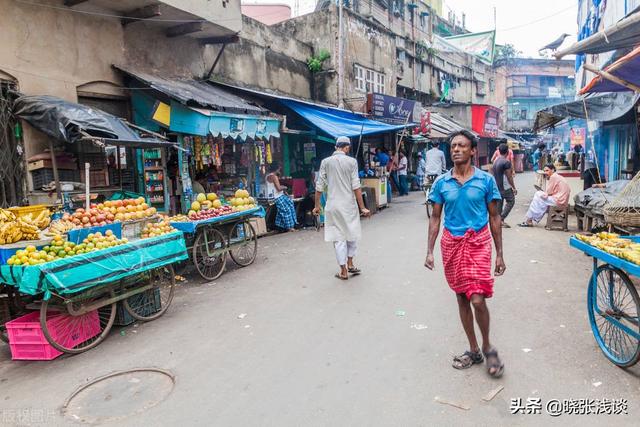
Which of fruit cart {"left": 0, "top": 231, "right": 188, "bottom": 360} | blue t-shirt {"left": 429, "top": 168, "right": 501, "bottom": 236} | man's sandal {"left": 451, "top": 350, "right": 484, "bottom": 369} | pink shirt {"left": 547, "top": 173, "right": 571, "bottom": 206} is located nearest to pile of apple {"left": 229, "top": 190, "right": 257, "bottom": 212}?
fruit cart {"left": 0, "top": 231, "right": 188, "bottom": 360}

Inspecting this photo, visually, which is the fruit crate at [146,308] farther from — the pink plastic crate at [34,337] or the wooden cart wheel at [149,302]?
the pink plastic crate at [34,337]

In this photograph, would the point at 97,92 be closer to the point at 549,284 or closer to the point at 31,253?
the point at 31,253

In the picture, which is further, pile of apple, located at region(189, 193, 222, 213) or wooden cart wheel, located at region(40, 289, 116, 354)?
pile of apple, located at region(189, 193, 222, 213)

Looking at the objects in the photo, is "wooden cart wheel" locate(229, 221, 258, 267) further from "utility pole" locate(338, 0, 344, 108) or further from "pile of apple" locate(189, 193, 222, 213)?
"utility pole" locate(338, 0, 344, 108)

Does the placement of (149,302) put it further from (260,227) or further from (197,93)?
(260,227)

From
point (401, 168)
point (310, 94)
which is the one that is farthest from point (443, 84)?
point (310, 94)

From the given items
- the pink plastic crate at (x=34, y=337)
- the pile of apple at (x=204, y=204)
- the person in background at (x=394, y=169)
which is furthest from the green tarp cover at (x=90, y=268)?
the person in background at (x=394, y=169)

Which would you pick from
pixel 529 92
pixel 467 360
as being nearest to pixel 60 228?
pixel 467 360

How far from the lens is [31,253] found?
4449 mm

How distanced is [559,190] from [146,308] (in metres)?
9.20

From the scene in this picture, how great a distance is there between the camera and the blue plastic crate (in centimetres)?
532

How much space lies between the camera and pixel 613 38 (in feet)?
21.6

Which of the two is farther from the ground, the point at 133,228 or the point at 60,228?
the point at 60,228

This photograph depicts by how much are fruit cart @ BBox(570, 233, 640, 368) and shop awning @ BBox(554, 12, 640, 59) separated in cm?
320
